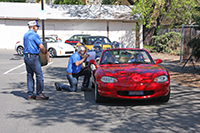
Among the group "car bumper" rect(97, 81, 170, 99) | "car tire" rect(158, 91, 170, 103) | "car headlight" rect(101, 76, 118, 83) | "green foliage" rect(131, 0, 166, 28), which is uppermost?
"green foliage" rect(131, 0, 166, 28)

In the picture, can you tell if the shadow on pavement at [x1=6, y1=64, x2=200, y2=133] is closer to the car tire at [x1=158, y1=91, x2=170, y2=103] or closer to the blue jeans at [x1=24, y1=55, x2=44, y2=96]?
the car tire at [x1=158, y1=91, x2=170, y2=103]

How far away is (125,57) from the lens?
26.6 ft

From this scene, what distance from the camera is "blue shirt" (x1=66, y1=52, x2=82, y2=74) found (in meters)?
8.17

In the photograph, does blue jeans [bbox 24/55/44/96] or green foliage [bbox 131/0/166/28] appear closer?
blue jeans [bbox 24/55/44/96]

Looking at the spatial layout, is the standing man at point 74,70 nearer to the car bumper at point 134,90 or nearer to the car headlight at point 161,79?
the car bumper at point 134,90

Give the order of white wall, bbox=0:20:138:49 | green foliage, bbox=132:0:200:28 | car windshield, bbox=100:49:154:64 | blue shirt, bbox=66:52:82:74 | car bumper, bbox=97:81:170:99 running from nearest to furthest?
car bumper, bbox=97:81:170:99
car windshield, bbox=100:49:154:64
blue shirt, bbox=66:52:82:74
green foliage, bbox=132:0:200:28
white wall, bbox=0:20:138:49

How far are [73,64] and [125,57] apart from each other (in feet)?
5.20

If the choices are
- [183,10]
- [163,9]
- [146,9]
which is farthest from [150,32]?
[146,9]

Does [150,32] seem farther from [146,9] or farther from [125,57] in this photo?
[125,57]

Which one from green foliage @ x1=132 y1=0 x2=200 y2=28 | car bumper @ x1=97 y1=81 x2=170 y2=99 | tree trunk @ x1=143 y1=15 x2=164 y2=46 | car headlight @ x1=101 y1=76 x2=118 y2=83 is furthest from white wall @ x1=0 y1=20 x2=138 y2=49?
car bumper @ x1=97 y1=81 x2=170 y2=99

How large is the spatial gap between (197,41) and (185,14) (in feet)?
55.1

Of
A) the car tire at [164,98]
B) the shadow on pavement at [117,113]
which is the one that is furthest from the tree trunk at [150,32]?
the car tire at [164,98]

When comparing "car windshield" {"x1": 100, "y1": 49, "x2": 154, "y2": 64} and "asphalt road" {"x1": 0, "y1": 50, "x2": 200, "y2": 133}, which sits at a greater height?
"car windshield" {"x1": 100, "y1": 49, "x2": 154, "y2": 64}

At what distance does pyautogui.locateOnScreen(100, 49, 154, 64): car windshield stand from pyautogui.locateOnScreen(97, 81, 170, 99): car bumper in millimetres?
1482
